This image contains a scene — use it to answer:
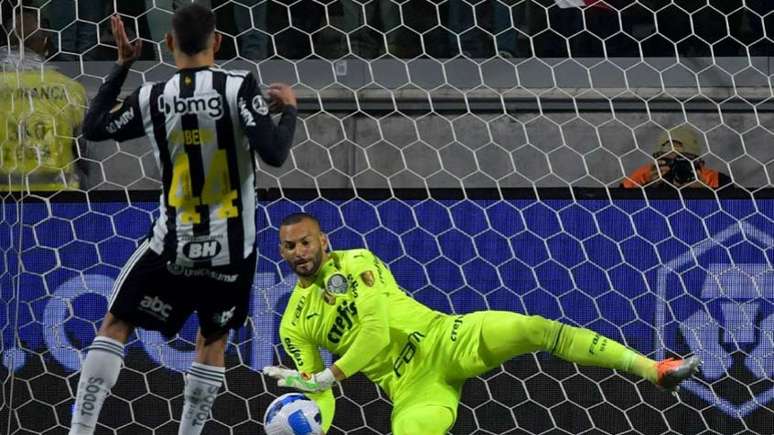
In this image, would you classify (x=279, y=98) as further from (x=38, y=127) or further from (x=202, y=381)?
(x=38, y=127)

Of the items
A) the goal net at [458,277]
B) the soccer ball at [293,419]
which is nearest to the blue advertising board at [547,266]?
the goal net at [458,277]

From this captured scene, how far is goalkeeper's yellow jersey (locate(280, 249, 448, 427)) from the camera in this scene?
5.61 m

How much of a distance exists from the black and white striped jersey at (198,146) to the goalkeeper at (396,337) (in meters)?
1.26

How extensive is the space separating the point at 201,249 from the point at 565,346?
179 cm

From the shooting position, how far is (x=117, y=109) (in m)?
4.30

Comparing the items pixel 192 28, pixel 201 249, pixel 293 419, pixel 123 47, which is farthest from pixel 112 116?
pixel 293 419

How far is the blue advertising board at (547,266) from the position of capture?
20.3 ft

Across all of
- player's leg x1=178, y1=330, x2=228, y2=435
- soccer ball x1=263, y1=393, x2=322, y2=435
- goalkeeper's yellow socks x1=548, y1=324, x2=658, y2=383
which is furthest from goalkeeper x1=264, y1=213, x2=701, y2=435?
player's leg x1=178, y1=330, x2=228, y2=435

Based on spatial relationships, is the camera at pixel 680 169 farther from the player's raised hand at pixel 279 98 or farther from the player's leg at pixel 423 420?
the player's raised hand at pixel 279 98

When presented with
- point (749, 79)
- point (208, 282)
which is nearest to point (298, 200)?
point (208, 282)

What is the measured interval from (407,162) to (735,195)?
1.63 meters

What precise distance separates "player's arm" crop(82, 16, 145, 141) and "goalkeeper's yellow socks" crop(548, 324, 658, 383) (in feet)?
6.49

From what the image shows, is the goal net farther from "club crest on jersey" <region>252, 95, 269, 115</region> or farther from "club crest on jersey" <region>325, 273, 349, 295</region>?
"club crest on jersey" <region>252, 95, 269, 115</region>

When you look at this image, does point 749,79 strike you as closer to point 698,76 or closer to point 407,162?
point 698,76
